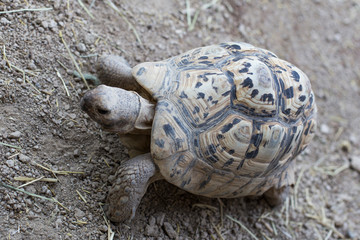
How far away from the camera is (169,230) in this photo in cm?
292

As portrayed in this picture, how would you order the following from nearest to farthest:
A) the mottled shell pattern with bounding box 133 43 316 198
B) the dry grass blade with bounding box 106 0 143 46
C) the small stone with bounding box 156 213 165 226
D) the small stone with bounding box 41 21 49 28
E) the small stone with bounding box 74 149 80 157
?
the mottled shell pattern with bounding box 133 43 316 198 → the small stone with bounding box 74 149 80 157 → the small stone with bounding box 156 213 165 226 → the small stone with bounding box 41 21 49 28 → the dry grass blade with bounding box 106 0 143 46

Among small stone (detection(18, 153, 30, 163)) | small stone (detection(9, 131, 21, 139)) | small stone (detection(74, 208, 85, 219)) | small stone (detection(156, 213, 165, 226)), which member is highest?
small stone (detection(9, 131, 21, 139))

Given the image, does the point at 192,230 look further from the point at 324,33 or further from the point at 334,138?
the point at 324,33

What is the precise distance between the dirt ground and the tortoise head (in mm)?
419

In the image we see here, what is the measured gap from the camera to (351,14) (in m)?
5.66

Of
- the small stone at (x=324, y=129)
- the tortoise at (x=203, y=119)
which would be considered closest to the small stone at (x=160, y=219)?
the tortoise at (x=203, y=119)

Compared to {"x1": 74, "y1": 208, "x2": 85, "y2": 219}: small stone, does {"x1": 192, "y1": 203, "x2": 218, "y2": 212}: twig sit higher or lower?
lower

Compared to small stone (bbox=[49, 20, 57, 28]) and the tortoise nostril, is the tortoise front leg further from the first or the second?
small stone (bbox=[49, 20, 57, 28])

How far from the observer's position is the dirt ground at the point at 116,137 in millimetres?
2604

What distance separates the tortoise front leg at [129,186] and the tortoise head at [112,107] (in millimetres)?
257

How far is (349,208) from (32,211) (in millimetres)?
3053

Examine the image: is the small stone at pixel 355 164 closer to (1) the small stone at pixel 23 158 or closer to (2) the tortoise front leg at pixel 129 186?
(2) the tortoise front leg at pixel 129 186

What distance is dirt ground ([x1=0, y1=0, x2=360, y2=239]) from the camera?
8.54 feet

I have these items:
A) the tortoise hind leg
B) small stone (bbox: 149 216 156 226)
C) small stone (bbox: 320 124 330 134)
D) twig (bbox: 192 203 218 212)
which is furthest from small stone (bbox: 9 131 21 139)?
small stone (bbox: 320 124 330 134)
